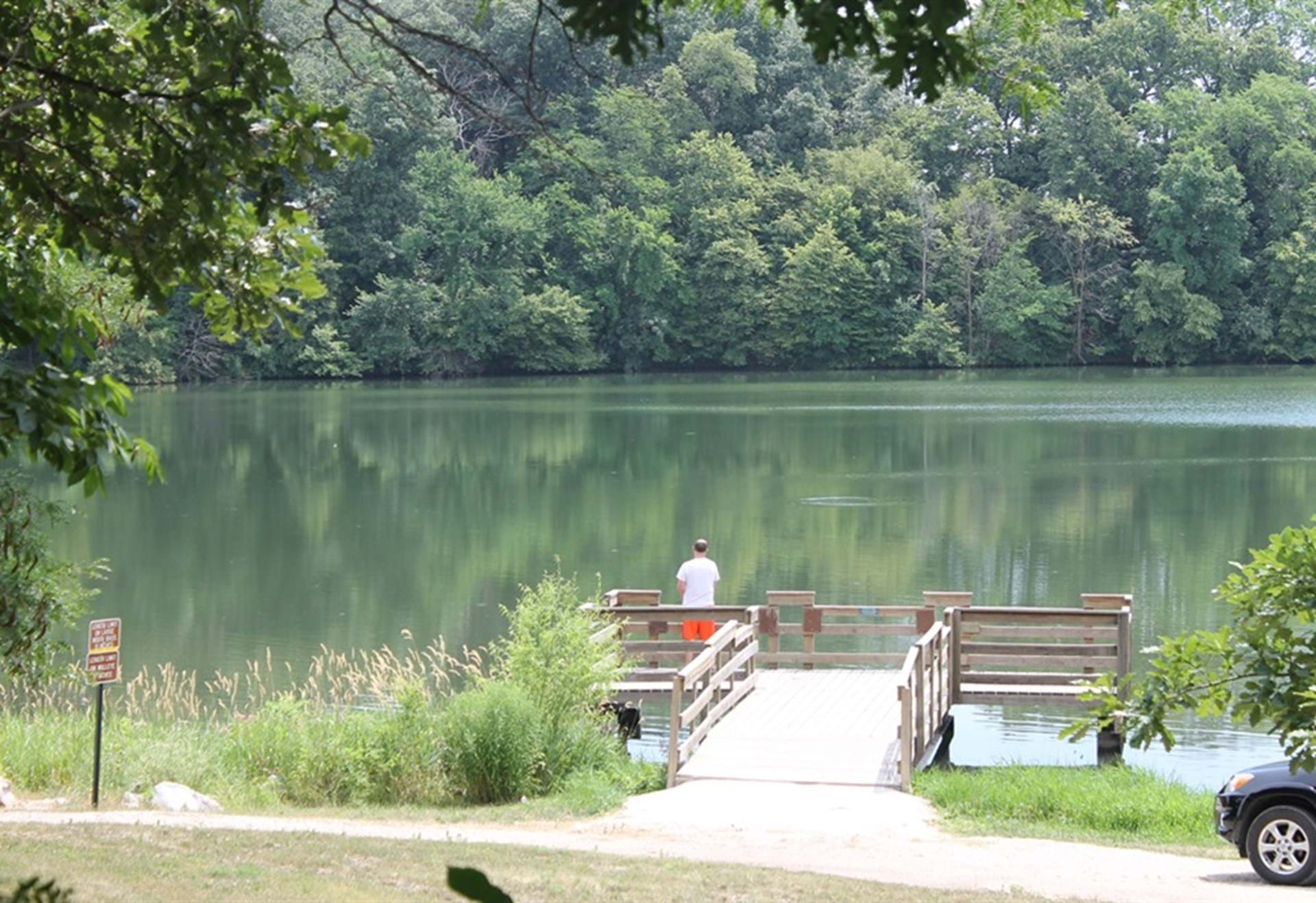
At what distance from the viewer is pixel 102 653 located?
10.6m

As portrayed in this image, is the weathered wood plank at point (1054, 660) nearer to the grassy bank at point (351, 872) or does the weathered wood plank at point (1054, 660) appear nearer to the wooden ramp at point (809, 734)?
the wooden ramp at point (809, 734)

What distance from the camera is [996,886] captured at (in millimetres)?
9031

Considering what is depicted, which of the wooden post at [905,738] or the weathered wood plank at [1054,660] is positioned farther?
the weathered wood plank at [1054,660]

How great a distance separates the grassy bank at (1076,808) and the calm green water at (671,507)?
2.74 metres

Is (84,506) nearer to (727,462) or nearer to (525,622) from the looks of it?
(727,462)

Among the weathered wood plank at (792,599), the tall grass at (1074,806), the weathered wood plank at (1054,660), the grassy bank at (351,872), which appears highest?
the weathered wood plank at (792,599)

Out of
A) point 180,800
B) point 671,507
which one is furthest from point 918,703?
point 671,507

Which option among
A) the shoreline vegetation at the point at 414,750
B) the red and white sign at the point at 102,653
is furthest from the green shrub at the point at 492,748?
the red and white sign at the point at 102,653

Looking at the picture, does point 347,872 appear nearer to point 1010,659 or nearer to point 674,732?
point 674,732

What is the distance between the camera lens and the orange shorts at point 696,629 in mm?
15945

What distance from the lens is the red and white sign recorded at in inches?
417

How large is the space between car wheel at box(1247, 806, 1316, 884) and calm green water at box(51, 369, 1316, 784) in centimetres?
604

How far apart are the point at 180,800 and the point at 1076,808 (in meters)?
5.88

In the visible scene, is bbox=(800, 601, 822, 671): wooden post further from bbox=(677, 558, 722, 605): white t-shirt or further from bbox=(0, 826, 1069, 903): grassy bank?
bbox=(0, 826, 1069, 903): grassy bank
